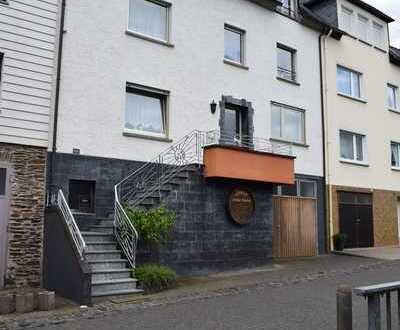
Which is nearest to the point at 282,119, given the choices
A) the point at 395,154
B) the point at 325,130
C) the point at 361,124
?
the point at 325,130

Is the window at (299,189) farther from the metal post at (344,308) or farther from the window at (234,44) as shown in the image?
the metal post at (344,308)

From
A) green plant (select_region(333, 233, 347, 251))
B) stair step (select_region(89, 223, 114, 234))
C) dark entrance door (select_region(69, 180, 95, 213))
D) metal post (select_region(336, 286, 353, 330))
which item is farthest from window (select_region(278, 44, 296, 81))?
metal post (select_region(336, 286, 353, 330))

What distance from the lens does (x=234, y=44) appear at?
728 inches

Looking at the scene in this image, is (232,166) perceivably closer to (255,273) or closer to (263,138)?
(255,273)

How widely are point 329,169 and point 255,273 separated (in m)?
8.19

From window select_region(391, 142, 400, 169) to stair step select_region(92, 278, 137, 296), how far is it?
1761 centimetres

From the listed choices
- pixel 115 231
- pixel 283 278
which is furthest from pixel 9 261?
pixel 283 278

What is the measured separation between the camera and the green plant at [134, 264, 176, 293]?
1109cm

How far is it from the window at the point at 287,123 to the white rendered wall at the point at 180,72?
261 mm

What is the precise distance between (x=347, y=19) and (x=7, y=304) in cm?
1953

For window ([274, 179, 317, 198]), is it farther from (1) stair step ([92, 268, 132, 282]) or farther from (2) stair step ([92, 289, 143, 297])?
(2) stair step ([92, 289, 143, 297])

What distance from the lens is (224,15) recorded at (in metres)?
18.0

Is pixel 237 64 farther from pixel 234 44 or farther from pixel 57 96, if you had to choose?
pixel 57 96

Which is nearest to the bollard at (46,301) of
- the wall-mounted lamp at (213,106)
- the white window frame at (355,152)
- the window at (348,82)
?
the wall-mounted lamp at (213,106)
